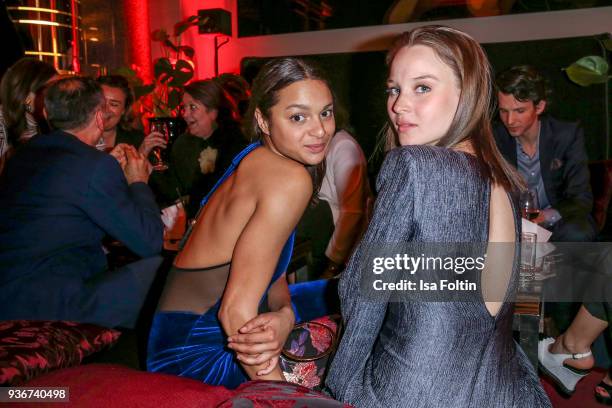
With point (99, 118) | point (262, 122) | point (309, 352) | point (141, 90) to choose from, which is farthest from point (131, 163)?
point (141, 90)

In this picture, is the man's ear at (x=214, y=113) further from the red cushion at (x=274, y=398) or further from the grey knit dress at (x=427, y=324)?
the red cushion at (x=274, y=398)

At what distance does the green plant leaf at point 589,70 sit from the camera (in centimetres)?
385

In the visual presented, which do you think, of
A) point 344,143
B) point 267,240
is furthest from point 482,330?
point 344,143

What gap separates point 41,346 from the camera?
1.14 meters

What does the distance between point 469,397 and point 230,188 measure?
2.54 ft

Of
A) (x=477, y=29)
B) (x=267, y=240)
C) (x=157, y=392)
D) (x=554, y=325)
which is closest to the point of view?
(x=157, y=392)

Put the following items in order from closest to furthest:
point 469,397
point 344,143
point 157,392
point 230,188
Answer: point 157,392 → point 469,397 → point 230,188 → point 344,143

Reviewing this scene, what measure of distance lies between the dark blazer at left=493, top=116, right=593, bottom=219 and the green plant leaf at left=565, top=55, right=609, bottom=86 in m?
0.78

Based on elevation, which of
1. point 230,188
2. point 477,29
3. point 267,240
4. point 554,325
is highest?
point 477,29

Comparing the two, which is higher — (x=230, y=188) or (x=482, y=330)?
(x=230, y=188)

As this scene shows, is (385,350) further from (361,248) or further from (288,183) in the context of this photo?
(288,183)

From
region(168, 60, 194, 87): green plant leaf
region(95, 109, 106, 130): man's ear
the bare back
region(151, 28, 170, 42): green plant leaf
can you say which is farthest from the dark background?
the bare back

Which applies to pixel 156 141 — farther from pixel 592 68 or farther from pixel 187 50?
pixel 187 50

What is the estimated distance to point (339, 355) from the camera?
1105 mm
